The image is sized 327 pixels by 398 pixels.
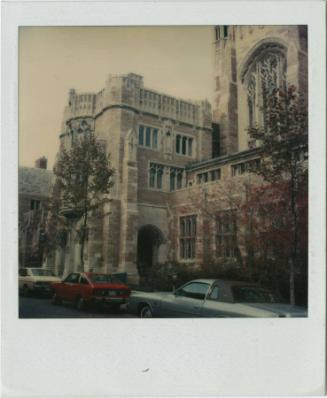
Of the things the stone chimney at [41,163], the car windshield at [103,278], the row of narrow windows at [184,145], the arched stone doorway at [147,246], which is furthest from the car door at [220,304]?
the stone chimney at [41,163]

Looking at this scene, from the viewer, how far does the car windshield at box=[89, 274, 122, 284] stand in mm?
10086

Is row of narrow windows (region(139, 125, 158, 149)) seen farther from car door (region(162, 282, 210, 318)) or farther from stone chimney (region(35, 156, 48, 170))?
car door (region(162, 282, 210, 318))

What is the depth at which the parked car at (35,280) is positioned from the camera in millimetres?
9320

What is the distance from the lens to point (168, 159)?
11688 mm

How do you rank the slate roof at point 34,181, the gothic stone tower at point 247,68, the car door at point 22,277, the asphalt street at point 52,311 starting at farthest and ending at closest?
1. the gothic stone tower at point 247,68
2. the slate roof at point 34,181
3. the car door at point 22,277
4. the asphalt street at point 52,311

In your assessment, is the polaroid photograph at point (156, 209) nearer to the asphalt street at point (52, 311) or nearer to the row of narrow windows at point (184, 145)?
the asphalt street at point (52, 311)

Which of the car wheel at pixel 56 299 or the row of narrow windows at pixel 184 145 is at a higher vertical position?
the row of narrow windows at pixel 184 145

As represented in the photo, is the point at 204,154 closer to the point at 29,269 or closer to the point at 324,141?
the point at 324,141

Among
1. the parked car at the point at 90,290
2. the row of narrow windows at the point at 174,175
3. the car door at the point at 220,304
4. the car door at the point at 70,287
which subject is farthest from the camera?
the row of narrow windows at the point at 174,175

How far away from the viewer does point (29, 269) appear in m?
9.62

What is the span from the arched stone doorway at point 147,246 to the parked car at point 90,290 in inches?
22.5

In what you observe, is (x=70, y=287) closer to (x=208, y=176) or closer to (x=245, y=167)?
(x=208, y=176)

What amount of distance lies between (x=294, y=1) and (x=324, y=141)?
2.62 m

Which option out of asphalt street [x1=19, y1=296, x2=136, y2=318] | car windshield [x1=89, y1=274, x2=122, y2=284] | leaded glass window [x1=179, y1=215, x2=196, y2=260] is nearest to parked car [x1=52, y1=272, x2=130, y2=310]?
car windshield [x1=89, y1=274, x2=122, y2=284]
